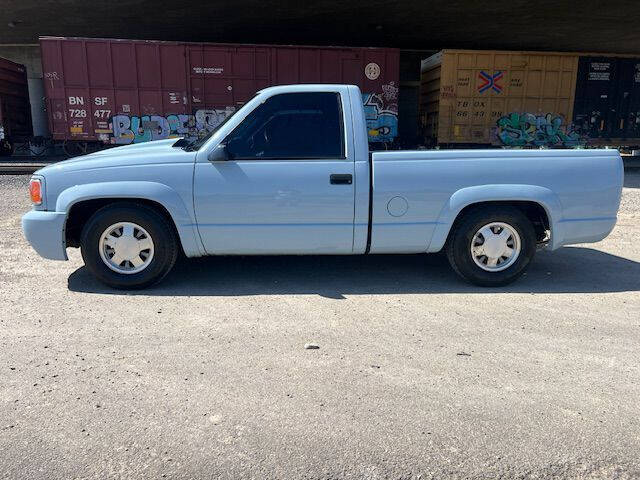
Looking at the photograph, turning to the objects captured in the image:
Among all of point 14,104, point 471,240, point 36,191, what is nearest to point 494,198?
point 471,240

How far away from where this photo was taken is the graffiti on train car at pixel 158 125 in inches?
645

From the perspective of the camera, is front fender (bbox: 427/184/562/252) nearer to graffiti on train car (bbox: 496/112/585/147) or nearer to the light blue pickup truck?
the light blue pickup truck

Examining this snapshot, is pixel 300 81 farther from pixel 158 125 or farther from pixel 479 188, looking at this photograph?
pixel 479 188

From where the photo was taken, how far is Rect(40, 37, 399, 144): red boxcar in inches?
617

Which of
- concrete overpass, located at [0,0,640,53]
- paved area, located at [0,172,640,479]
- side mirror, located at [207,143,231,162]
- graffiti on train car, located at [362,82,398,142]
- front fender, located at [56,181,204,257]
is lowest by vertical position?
paved area, located at [0,172,640,479]

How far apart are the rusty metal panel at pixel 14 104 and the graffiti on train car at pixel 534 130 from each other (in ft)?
57.4

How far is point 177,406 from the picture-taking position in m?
2.75

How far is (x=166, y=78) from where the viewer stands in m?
16.1

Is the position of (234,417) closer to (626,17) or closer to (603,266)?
(603,266)

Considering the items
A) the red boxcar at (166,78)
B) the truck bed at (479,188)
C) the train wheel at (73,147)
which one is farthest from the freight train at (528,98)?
the train wheel at (73,147)

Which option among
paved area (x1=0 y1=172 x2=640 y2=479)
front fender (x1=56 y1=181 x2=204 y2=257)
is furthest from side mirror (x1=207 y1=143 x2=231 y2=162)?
paved area (x1=0 y1=172 x2=640 y2=479)

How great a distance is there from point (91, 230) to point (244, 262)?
1.70m

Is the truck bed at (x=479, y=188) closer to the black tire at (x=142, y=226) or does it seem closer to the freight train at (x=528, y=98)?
the black tire at (x=142, y=226)

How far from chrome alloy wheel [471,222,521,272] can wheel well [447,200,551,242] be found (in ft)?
0.69
